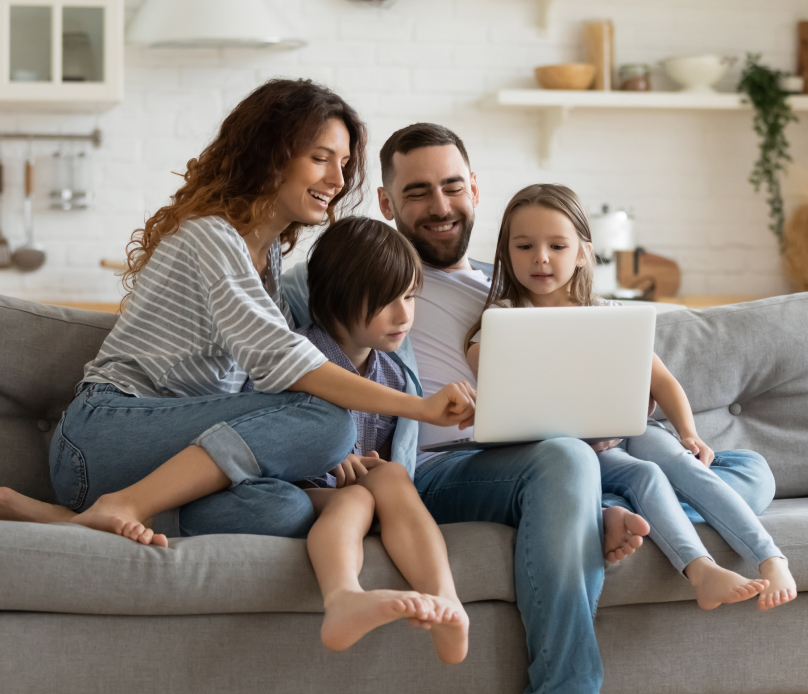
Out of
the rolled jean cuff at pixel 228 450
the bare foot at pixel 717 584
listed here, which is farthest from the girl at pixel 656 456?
the rolled jean cuff at pixel 228 450

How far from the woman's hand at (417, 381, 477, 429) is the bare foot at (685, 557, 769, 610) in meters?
0.41

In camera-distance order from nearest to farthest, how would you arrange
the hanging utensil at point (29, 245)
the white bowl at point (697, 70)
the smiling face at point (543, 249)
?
the smiling face at point (543, 249) < the hanging utensil at point (29, 245) < the white bowl at point (697, 70)

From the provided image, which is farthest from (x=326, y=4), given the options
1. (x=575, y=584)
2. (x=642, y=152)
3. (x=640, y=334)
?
(x=575, y=584)

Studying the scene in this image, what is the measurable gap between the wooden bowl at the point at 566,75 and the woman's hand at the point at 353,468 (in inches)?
89.2

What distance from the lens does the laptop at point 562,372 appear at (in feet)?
4.22

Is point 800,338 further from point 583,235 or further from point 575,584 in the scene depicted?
point 575,584

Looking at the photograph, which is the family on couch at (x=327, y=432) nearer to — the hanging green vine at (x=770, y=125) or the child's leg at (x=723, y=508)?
the child's leg at (x=723, y=508)

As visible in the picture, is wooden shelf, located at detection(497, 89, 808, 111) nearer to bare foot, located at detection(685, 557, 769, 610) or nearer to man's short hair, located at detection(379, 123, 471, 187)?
man's short hair, located at detection(379, 123, 471, 187)

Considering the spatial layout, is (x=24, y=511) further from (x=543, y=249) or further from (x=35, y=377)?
(x=543, y=249)

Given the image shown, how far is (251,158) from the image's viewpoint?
1562 millimetres

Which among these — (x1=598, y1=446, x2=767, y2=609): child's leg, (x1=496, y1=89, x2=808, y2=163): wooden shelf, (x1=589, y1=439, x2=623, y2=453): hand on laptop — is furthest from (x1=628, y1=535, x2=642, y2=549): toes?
(x1=496, y1=89, x2=808, y2=163): wooden shelf

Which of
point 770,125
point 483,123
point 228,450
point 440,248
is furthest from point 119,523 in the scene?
point 770,125

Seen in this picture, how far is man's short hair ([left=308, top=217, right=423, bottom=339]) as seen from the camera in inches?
61.6

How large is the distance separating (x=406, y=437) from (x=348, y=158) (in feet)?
1.77
